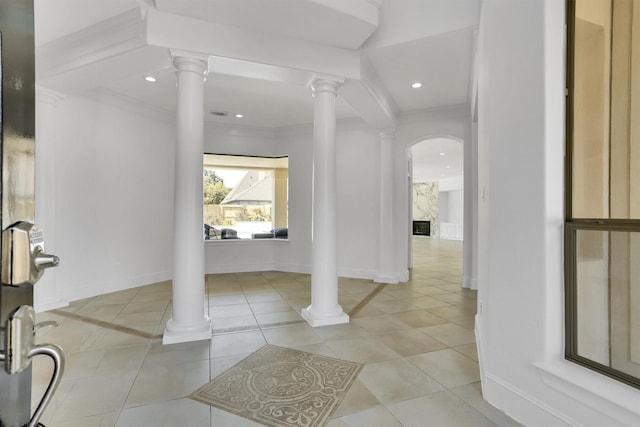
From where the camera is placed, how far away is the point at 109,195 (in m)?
4.90

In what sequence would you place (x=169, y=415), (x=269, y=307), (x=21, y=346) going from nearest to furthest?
(x=21, y=346) → (x=169, y=415) → (x=269, y=307)

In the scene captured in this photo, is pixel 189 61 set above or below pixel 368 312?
above

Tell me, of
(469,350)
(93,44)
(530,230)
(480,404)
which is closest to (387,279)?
(469,350)

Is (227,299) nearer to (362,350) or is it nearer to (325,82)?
(362,350)

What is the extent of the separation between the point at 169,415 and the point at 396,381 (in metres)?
1.56

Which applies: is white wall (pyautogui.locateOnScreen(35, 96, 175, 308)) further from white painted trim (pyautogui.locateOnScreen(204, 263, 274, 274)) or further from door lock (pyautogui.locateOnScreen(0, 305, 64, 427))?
door lock (pyautogui.locateOnScreen(0, 305, 64, 427))

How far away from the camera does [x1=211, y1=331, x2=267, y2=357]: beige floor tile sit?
9.27 feet

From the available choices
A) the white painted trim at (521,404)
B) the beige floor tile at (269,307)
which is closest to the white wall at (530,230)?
the white painted trim at (521,404)

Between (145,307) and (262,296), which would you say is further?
(262,296)

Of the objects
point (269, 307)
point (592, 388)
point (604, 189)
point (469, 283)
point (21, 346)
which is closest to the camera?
point (21, 346)

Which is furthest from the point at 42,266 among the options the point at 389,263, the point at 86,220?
the point at 389,263

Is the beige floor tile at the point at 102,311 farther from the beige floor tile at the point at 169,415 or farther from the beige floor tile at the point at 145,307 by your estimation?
the beige floor tile at the point at 169,415

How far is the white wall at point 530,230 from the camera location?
5.66 ft

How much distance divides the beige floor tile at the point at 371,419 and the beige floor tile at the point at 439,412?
0.05m
